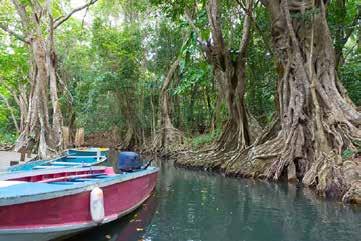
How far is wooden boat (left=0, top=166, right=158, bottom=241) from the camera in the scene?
15.6 feet

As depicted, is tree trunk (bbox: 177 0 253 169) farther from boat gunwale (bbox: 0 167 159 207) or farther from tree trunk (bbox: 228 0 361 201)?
boat gunwale (bbox: 0 167 159 207)

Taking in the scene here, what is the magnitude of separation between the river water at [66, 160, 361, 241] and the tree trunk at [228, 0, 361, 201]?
2.56 feet

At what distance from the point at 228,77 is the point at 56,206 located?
10910mm

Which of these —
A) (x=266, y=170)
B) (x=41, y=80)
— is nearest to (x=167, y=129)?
(x=41, y=80)

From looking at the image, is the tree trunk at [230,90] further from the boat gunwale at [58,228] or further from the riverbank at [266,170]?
the boat gunwale at [58,228]

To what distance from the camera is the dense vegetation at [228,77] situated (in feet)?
36.8

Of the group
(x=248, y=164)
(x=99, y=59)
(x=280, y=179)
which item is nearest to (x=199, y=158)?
(x=248, y=164)

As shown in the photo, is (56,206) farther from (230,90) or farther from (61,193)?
(230,90)

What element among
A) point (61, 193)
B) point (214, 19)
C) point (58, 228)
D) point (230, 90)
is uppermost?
point (214, 19)

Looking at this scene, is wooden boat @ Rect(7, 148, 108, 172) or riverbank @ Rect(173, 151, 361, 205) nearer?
riverbank @ Rect(173, 151, 361, 205)

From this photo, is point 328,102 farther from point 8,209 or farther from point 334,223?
point 8,209

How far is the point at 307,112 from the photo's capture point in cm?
1155

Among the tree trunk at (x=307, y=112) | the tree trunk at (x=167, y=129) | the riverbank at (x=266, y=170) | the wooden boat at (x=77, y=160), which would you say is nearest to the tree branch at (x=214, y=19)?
the tree trunk at (x=307, y=112)

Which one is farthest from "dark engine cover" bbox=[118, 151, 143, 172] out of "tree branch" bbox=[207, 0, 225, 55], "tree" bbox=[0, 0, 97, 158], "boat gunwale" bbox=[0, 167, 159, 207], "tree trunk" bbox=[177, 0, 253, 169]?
"tree branch" bbox=[207, 0, 225, 55]
